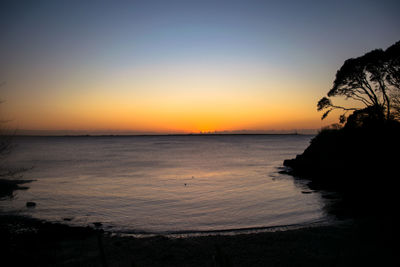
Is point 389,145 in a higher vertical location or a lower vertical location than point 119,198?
higher

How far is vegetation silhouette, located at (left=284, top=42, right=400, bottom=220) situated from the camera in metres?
24.9

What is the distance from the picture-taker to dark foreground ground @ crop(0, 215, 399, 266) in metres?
11.6

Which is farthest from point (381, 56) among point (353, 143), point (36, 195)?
point (36, 195)

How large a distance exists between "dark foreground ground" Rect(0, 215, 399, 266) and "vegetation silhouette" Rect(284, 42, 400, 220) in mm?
7416

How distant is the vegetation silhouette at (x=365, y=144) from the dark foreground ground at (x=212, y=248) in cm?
742

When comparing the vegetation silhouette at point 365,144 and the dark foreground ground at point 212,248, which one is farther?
the vegetation silhouette at point 365,144

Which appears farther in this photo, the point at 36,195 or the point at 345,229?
the point at 36,195

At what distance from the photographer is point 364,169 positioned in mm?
28031

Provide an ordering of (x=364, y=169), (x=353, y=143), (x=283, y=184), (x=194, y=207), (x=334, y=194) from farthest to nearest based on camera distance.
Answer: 1. (x=283, y=184)
2. (x=353, y=143)
3. (x=364, y=169)
4. (x=334, y=194)
5. (x=194, y=207)

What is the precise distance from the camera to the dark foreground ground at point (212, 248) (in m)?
11.6

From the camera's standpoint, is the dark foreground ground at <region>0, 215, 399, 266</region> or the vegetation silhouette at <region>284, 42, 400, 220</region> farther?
the vegetation silhouette at <region>284, 42, 400, 220</region>

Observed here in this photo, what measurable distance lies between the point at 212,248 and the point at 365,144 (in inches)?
968

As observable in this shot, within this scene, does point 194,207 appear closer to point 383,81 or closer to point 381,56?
point 383,81

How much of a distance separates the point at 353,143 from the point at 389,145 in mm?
4252
